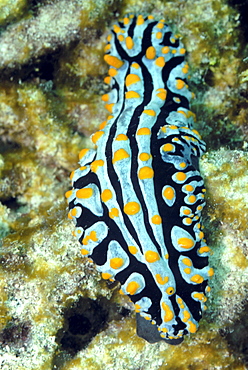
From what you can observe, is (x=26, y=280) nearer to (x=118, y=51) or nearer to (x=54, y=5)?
(x=118, y=51)

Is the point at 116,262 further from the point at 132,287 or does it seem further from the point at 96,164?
the point at 96,164

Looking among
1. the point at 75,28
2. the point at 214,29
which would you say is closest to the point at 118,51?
the point at 75,28

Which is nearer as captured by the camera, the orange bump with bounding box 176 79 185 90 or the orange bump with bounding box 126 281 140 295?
the orange bump with bounding box 126 281 140 295

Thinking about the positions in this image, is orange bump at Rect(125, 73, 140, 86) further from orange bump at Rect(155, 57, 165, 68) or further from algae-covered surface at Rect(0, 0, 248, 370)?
algae-covered surface at Rect(0, 0, 248, 370)

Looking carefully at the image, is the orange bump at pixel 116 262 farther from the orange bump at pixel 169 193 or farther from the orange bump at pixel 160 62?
the orange bump at pixel 160 62

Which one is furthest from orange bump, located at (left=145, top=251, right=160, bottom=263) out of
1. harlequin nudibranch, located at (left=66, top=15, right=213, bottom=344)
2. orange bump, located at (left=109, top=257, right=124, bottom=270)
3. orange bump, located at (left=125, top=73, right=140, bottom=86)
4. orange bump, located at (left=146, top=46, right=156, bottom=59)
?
orange bump, located at (left=146, top=46, right=156, bottom=59)

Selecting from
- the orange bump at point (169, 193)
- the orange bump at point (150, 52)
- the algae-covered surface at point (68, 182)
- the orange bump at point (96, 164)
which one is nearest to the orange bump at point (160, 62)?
the orange bump at point (150, 52)
